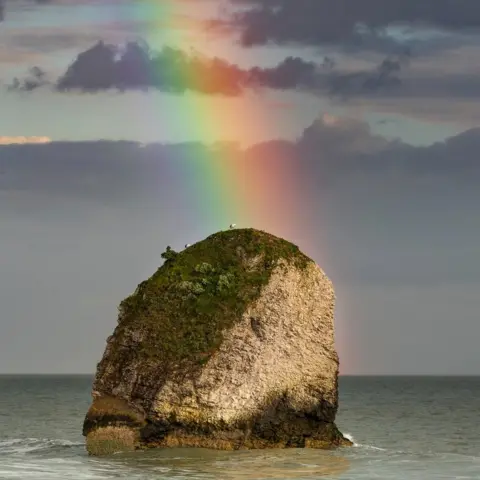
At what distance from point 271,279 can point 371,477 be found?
9739mm

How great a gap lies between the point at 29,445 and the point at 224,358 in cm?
1586

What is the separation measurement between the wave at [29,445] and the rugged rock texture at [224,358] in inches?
305

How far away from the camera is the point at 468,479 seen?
144 feet

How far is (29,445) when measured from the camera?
5947cm

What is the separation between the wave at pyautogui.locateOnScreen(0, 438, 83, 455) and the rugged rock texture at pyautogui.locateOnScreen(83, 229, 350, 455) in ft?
25.4

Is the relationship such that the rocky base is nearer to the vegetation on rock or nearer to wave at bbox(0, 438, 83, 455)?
the vegetation on rock

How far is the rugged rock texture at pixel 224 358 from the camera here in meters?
47.3

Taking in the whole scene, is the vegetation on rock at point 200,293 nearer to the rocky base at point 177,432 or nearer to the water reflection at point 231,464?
the rocky base at point 177,432

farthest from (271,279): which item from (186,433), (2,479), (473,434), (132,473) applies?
(473,434)

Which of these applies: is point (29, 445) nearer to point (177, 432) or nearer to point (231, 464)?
point (177, 432)

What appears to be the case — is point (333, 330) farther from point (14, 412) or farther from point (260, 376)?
point (14, 412)

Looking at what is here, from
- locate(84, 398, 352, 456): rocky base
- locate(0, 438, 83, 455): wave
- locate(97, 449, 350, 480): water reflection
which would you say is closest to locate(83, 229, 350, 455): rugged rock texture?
locate(84, 398, 352, 456): rocky base

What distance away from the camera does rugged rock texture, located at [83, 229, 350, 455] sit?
47344mm

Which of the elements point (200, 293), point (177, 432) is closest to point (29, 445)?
point (177, 432)
